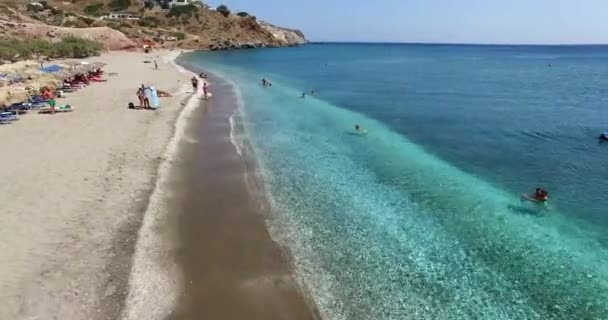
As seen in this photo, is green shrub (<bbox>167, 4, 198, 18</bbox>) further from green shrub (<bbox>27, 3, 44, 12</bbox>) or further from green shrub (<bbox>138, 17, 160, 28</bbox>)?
green shrub (<bbox>27, 3, 44, 12</bbox>)

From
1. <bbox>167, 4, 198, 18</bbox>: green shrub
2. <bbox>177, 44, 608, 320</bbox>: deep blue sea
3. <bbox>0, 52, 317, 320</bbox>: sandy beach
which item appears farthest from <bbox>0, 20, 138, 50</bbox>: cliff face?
<bbox>0, 52, 317, 320</bbox>: sandy beach

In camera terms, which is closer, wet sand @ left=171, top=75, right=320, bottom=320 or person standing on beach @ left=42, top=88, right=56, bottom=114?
wet sand @ left=171, top=75, right=320, bottom=320

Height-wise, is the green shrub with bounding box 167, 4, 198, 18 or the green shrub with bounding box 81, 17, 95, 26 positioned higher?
the green shrub with bounding box 167, 4, 198, 18

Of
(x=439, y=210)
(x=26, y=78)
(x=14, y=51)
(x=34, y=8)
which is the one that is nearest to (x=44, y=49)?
(x=14, y=51)

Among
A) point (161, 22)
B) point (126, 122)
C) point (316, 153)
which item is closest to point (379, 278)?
point (316, 153)

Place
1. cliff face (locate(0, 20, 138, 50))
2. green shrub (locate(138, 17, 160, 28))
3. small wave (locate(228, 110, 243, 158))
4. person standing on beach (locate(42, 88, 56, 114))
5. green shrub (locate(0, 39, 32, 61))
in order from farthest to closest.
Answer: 1. green shrub (locate(138, 17, 160, 28))
2. cliff face (locate(0, 20, 138, 50))
3. green shrub (locate(0, 39, 32, 61))
4. person standing on beach (locate(42, 88, 56, 114))
5. small wave (locate(228, 110, 243, 158))

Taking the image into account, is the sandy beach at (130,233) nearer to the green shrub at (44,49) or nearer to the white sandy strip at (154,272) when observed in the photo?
the white sandy strip at (154,272)

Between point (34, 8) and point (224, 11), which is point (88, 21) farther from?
point (224, 11)
